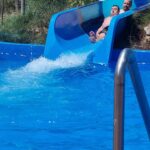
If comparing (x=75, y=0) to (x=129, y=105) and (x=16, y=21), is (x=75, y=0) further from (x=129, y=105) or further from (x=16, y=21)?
(x=129, y=105)

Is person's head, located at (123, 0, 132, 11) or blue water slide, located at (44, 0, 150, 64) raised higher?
person's head, located at (123, 0, 132, 11)

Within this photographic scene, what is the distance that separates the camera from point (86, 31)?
9.96 metres

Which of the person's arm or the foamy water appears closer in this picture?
the foamy water

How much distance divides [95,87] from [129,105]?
1.08 m

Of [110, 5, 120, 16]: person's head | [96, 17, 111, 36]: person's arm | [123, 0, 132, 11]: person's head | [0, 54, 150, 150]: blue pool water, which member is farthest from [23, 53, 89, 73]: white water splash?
[123, 0, 132, 11]: person's head

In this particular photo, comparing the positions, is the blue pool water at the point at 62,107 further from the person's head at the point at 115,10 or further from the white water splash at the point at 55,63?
the person's head at the point at 115,10

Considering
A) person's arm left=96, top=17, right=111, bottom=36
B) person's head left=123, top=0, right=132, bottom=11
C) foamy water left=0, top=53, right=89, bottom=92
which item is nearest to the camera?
foamy water left=0, top=53, right=89, bottom=92

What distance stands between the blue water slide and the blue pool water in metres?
0.26

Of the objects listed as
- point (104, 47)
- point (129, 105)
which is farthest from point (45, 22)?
point (129, 105)

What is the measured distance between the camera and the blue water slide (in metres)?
8.73

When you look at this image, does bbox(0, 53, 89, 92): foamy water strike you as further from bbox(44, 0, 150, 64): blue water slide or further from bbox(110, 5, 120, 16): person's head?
bbox(110, 5, 120, 16): person's head

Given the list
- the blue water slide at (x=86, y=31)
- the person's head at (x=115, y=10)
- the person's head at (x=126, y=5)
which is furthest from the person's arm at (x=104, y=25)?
the person's head at (x=126, y=5)

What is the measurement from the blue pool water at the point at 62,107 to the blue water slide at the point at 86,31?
0.86ft

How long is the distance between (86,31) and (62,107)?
3.84m
